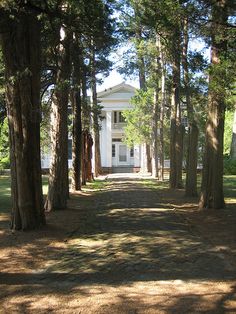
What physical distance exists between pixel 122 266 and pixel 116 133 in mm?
50019

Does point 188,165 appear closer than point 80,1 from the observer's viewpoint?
No

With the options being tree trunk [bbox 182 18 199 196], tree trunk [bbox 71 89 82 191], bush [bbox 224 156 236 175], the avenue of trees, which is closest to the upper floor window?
bush [bbox 224 156 236 175]

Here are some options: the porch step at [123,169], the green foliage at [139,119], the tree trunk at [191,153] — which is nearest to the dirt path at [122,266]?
the tree trunk at [191,153]

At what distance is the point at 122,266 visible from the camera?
25.8ft

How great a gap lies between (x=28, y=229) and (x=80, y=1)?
485 centimetres

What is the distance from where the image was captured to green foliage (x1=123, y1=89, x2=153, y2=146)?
128 feet

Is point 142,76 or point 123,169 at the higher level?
point 142,76

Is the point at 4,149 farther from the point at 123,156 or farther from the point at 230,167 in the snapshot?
the point at 230,167

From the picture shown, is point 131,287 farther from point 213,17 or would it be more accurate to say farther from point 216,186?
point 216,186

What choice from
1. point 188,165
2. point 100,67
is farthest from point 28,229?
point 100,67

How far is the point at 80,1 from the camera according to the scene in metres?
10.6

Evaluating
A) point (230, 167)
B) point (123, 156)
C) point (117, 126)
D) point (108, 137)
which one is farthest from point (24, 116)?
point (117, 126)

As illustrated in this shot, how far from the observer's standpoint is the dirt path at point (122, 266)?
611cm

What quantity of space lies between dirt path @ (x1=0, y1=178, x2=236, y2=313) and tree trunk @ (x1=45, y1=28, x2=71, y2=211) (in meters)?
1.96
